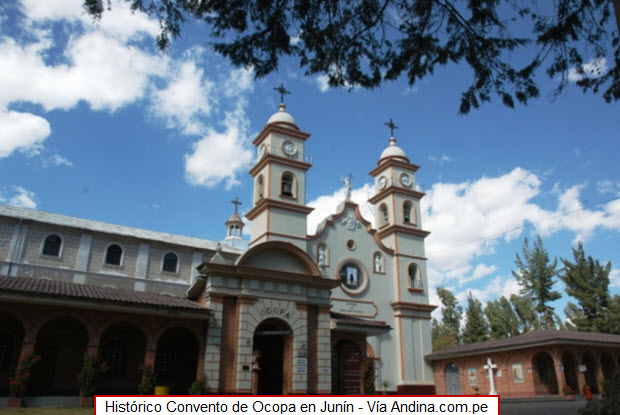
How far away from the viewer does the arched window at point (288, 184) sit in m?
30.0

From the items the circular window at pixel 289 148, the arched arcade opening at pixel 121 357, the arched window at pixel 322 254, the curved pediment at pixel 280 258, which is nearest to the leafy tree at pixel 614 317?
the arched window at pixel 322 254

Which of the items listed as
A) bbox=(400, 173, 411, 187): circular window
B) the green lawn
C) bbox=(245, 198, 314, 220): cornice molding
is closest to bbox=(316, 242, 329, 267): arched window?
bbox=(245, 198, 314, 220): cornice molding

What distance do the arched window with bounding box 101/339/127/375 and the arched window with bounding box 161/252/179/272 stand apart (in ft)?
45.4

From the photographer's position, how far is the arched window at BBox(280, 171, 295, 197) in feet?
98.4

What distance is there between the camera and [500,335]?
4491cm

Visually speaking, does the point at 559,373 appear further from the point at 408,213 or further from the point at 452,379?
the point at 408,213

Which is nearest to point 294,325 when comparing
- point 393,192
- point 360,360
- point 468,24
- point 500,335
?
point 360,360

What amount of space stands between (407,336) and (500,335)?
18230 millimetres

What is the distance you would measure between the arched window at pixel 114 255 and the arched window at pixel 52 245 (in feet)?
8.89

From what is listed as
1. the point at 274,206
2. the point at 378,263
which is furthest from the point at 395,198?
the point at 274,206

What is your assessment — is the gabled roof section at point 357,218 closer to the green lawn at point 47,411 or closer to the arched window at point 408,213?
the arched window at point 408,213

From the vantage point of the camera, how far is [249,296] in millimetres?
18312

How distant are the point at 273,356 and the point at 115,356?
602 cm

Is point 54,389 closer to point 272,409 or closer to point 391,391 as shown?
point 272,409
